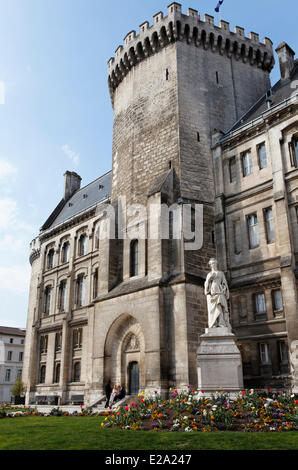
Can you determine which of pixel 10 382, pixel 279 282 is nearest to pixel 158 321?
pixel 279 282

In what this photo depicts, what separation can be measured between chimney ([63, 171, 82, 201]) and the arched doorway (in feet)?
91.3

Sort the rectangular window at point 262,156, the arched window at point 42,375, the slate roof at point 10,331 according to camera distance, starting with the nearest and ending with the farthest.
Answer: the rectangular window at point 262,156, the arched window at point 42,375, the slate roof at point 10,331

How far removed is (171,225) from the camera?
22.6m

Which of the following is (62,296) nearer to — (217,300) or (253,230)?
(253,230)

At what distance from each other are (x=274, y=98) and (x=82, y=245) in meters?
19.0

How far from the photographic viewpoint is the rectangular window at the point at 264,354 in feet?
64.5

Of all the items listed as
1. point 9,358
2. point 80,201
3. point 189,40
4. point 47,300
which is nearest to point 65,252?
point 47,300

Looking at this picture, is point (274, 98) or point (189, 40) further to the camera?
point (189, 40)

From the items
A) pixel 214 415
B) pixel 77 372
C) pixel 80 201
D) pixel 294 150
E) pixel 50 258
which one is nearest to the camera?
pixel 214 415

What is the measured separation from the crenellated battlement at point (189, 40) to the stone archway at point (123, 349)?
1844 cm

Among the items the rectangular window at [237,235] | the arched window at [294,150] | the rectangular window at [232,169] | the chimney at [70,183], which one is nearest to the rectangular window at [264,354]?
the rectangular window at [237,235]

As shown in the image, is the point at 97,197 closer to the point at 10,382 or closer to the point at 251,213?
the point at 251,213

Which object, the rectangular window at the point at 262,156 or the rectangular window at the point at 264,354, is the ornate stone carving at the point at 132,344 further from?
the rectangular window at the point at 262,156

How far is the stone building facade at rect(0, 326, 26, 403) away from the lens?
62.2m
